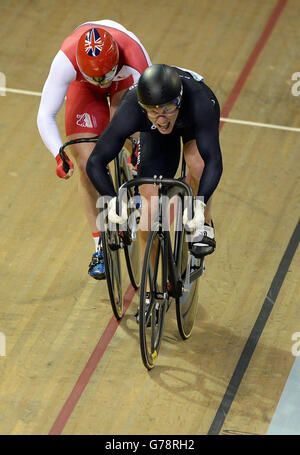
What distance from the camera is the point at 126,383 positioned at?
3820mm

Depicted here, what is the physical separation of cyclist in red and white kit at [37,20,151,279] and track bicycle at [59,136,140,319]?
0.13 metres

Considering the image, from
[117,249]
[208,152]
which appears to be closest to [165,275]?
[117,249]

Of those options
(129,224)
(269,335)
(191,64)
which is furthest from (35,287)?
(191,64)

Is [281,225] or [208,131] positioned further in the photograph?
[281,225]

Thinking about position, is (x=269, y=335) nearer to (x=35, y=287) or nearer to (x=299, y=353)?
(x=299, y=353)

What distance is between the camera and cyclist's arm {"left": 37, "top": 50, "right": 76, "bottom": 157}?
395cm

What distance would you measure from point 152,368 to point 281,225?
1.24 meters

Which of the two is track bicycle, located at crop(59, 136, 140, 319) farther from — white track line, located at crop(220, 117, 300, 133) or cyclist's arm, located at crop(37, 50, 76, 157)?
white track line, located at crop(220, 117, 300, 133)

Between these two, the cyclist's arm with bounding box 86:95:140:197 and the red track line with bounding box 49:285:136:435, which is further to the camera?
the red track line with bounding box 49:285:136:435

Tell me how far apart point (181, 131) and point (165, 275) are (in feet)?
2.06

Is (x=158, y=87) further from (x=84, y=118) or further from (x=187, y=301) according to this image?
(x=187, y=301)

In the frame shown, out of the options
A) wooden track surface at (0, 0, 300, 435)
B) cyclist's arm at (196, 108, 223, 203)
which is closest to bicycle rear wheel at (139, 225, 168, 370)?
wooden track surface at (0, 0, 300, 435)

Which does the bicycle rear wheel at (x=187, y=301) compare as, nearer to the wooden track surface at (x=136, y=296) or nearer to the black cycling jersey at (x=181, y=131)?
the wooden track surface at (x=136, y=296)

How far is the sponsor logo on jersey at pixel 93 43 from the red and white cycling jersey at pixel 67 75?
0.70 feet
